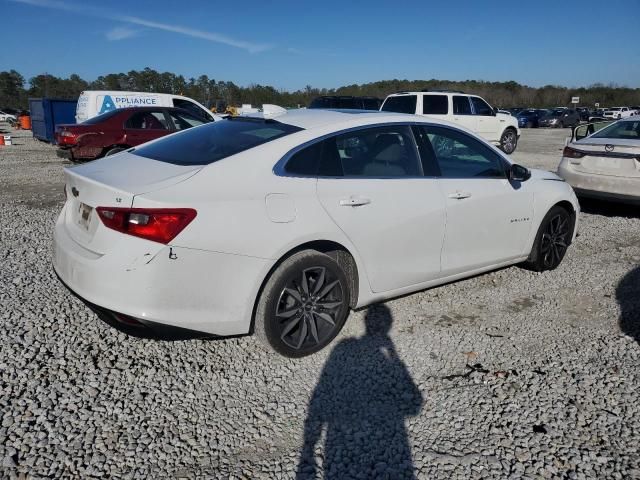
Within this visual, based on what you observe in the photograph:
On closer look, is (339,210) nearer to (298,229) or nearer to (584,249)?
(298,229)

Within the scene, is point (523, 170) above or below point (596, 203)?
above

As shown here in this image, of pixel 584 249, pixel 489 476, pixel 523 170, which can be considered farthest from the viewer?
pixel 584 249

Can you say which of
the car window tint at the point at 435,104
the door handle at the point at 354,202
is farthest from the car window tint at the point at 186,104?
the door handle at the point at 354,202

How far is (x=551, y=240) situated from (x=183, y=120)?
29.8 ft

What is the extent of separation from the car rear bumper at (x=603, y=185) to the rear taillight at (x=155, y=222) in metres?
6.14

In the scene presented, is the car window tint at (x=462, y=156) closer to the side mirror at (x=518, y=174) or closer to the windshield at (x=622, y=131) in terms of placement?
the side mirror at (x=518, y=174)

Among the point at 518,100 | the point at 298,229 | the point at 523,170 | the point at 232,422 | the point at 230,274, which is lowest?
the point at 232,422

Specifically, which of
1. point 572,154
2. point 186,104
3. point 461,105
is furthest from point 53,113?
point 572,154

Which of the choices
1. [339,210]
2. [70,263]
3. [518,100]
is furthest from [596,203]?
[518,100]

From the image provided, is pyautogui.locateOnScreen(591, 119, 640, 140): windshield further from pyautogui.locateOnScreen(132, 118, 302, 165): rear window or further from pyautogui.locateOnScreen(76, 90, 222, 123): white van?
pyautogui.locateOnScreen(76, 90, 222, 123): white van

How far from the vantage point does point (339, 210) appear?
3.16m

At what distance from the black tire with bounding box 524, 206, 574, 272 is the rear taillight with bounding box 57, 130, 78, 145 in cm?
920

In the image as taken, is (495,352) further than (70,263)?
Yes

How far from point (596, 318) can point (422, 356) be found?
169 cm
